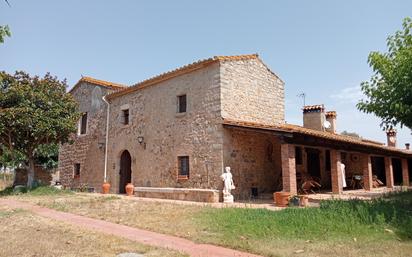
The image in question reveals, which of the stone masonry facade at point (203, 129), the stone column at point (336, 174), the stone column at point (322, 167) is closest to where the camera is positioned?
the stone masonry facade at point (203, 129)

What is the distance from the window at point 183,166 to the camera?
45.0 ft

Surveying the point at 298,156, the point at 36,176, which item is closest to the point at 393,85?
the point at 298,156

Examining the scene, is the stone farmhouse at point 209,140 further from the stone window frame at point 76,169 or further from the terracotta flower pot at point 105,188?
the stone window frame at point 76,169

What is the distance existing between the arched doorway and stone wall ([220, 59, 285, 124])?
7.03m

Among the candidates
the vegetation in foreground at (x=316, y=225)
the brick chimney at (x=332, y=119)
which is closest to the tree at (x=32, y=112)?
the vegetation in foreground at (x=316, y=225)

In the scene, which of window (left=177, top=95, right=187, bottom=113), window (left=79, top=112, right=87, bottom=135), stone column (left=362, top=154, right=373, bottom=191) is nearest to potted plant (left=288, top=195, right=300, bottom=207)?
window (left=177, top=95, right=187, bottom=113)

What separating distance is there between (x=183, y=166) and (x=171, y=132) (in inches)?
64.6

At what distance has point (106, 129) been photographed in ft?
61.2

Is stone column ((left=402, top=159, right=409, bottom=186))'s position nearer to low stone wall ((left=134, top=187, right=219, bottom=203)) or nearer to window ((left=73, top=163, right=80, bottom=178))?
low stone wall ((left=134, top=187, right=219, bottom=203))

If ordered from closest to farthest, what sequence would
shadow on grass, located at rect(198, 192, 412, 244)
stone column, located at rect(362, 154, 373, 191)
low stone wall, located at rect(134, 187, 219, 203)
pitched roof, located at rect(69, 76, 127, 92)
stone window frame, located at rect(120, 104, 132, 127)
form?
shadow on grass, located at rect(198, 192, 412, 244) → low stone wall, located at rect(134, 187, 219, 203) → stone column, located at rect(362, 154, 373, 191) → stone window frame, located at rect(120, 104, 132, 127) → pitched roof, located at rect(69, 76, 127, 92)

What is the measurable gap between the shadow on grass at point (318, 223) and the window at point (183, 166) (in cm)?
498

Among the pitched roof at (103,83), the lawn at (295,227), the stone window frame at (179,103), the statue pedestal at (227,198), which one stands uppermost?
the pitched roof at (103,83)

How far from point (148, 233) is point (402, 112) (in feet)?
22.0

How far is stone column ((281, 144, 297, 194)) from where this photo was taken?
11.1 meters
